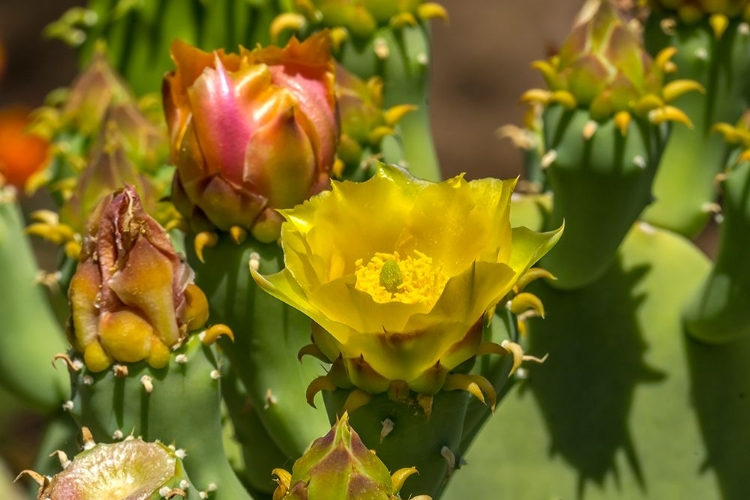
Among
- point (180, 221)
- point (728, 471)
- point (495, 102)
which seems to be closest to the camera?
point (180, 221)

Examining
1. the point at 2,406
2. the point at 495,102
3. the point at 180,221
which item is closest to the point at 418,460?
the point at 180,221

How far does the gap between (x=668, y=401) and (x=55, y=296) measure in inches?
28.9

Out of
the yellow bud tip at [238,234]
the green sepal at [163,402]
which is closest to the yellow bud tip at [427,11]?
the yellow bud tip at [238,234]

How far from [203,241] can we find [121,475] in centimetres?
25

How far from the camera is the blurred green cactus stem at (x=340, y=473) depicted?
0.75m

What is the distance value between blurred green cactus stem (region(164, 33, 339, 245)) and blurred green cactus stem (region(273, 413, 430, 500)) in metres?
0.29

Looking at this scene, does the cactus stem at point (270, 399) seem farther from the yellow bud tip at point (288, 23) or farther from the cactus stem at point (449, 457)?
the yellow bud tip at point (288, 23)

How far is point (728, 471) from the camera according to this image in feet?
4.55

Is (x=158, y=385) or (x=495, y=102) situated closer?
(x=158, y=385)

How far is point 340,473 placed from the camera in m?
0.76

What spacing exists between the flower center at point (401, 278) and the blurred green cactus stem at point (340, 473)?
0.38 ft

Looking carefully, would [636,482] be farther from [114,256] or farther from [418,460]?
[114,256]

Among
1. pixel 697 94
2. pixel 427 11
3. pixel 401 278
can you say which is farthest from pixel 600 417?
pixel 401 278

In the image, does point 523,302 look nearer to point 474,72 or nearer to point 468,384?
point 468,384
